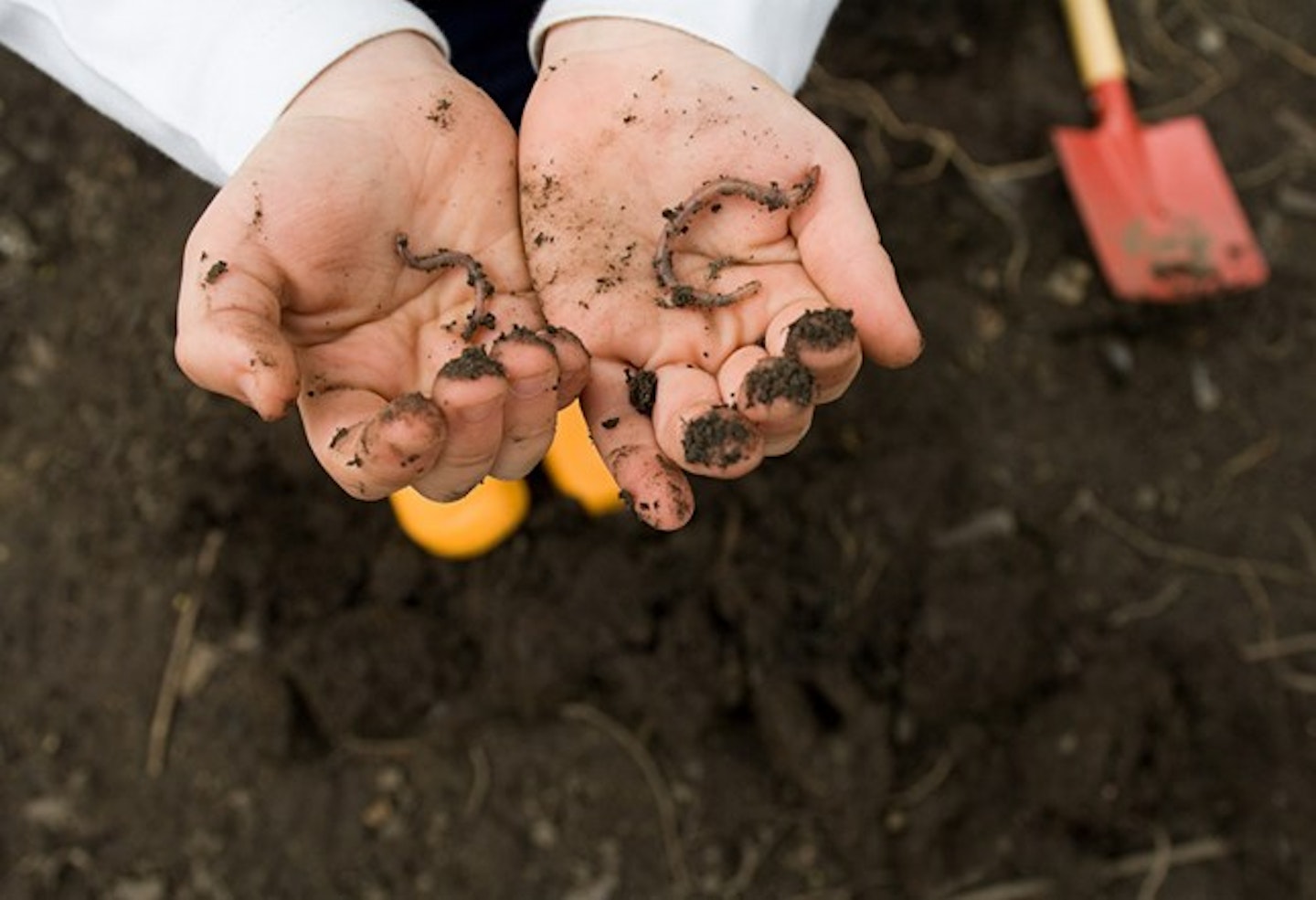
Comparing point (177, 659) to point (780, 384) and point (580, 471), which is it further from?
point (780, 384)

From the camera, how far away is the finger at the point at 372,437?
146 centimetres

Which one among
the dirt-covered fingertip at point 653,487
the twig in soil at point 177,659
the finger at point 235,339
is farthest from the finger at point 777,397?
the twig in soil at point 177,659

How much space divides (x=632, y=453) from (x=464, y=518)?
908 millimetres

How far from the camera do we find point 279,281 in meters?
1.63

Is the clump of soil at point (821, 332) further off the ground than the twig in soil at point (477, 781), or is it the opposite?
the clump of soil at point (821, 332)

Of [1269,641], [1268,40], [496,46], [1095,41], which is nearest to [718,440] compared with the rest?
[496,46]

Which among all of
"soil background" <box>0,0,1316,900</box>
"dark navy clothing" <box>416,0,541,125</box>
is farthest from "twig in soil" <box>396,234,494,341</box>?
"soil background" <box>0,0,1316,900</box>

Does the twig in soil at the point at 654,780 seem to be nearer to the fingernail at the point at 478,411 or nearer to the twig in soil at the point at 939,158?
the fingernail at the point at 478,411

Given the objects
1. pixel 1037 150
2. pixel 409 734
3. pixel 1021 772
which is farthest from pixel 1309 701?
pixel 409 734

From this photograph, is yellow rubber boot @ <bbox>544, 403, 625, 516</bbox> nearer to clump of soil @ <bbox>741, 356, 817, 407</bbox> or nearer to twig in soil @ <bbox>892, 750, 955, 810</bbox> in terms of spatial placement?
twig in soil @ <bbox>892, 750, 955, 810</bbox>

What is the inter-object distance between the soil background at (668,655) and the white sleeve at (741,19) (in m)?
0.95

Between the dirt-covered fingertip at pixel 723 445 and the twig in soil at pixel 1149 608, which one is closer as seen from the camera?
the dirt-covered fingertip at pixel 723 445

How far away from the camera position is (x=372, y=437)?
148cm

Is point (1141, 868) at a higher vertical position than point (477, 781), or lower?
lower
